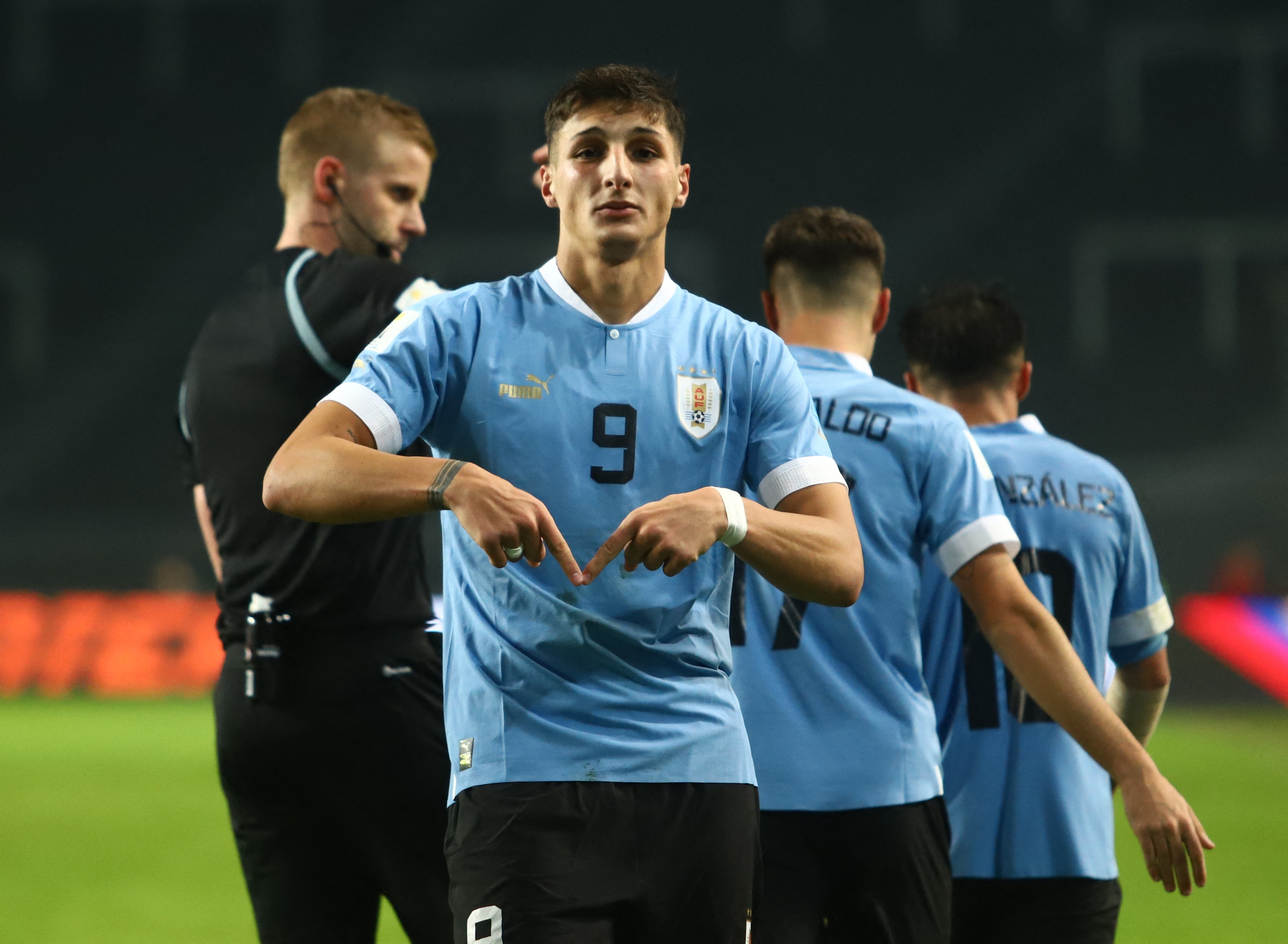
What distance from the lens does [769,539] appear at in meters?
2.42

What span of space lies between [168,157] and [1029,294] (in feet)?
47.2

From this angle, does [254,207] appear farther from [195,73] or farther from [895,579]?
[895,579]

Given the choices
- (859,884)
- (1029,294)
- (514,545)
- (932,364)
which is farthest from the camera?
(1029,294)

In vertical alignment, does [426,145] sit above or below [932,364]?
above

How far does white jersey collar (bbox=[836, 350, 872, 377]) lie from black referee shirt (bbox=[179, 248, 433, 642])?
42.6 inches

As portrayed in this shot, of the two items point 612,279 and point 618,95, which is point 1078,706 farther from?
point 618,95

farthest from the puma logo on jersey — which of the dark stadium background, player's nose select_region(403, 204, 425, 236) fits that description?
the dark stadium background

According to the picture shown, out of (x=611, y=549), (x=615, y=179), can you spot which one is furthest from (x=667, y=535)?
(x=615, y=179)

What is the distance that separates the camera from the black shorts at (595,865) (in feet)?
7.89

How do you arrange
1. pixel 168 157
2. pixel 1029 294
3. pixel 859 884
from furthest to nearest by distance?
1. pixel 168 157
2. pixel 1029 294
3. pixel 859 884

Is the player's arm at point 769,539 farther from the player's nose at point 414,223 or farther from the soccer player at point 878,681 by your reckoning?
the player's nose at point 414,223

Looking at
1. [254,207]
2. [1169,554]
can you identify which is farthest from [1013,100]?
[254,207]

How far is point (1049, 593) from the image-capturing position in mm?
3648

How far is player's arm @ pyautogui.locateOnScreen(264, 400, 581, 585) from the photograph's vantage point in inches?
88.9
